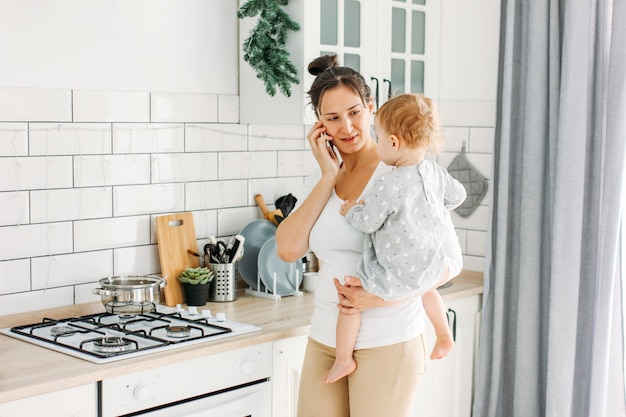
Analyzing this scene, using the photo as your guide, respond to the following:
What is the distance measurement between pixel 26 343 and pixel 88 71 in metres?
0.90

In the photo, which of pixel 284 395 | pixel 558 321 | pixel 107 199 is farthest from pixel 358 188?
pixel 558 321

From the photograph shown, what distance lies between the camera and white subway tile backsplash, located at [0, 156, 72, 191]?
2.75m

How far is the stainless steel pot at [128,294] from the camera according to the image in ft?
9.24

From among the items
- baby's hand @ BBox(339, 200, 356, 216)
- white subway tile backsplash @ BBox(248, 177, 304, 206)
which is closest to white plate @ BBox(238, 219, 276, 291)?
white subway tile backsplash @ BBox(248, 177, 304, 206)

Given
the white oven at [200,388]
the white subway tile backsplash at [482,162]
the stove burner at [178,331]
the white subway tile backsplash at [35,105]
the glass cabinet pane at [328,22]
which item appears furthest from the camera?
the white subway tile backsplash at [482,162]

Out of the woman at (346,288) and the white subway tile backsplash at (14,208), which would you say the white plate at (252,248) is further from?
the white subway tile backsplash at (14,208)

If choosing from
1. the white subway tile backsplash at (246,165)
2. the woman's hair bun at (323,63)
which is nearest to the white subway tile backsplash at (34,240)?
the white subway tile backsplash at (246,165)

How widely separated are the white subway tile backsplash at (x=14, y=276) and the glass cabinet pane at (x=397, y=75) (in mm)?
1515

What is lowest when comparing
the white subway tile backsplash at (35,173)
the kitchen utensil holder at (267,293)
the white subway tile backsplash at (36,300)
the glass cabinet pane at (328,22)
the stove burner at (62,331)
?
the stove burner at (62,331)

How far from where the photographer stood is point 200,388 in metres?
2.56

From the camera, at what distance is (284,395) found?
281 cm

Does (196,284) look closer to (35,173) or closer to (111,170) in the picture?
(111,170)

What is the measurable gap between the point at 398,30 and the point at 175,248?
47.7 inches

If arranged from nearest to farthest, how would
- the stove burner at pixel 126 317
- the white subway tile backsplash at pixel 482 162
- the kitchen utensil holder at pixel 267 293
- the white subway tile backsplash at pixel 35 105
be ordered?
the white subway tile backsplash at pixel 35 105 → the stove burner at pixel 126 317 → the kitchen utensil holder at pixel 267 293 → the white subway tile backsplash at pixel 482 162
